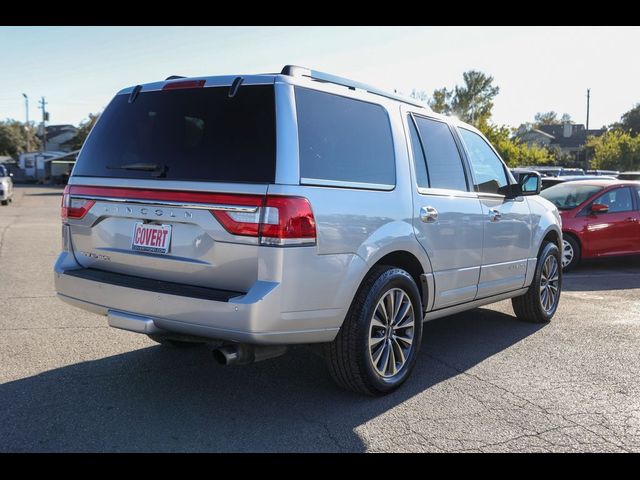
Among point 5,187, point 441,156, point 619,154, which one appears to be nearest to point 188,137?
point 441,156

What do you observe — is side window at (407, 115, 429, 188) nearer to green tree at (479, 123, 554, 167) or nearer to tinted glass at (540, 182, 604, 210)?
tinted glass at (540, 182, 604, 210)

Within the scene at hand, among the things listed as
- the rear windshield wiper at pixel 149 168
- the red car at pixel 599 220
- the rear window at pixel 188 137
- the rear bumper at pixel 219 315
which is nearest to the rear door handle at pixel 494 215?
the rear bumper at pixel 219 315

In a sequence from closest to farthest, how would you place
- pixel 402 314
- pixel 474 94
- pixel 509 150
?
1. pixel 402 314
2. pixel 509 150
3. pixel 474 94

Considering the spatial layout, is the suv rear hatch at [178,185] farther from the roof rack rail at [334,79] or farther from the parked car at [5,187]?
the parked car at [5,187]

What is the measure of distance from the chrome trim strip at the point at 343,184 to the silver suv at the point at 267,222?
11 mm

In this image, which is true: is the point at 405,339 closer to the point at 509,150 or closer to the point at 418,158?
the point at 418,158

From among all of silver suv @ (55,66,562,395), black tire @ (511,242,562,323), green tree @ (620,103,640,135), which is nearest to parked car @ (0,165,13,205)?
silver suv @ (55,66,562,395)

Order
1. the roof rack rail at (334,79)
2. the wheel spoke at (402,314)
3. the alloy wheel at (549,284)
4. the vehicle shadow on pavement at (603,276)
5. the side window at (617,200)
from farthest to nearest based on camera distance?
the side window at (617,200)
the vehicle shadow on pavement at (603,276)
the alloy wheel at (549,284)
the wheel spoke at (402,314)
the roof rack rail at (334,79)

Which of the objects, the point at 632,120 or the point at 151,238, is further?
the point at 632,120

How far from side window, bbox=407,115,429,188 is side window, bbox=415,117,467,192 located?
0.06 metres

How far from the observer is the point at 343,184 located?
3854 mm

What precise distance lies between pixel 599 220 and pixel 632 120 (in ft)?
273

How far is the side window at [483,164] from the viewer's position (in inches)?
215
